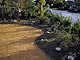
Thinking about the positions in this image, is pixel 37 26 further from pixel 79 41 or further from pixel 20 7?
pixel 79 41

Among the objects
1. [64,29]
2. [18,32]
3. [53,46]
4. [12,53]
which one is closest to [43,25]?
[18,32]

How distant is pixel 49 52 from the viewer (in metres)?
10.4

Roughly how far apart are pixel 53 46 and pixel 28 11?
1025cm

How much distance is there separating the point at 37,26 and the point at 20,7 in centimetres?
429

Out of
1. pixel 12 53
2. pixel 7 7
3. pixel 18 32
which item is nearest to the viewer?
pixel 12 53

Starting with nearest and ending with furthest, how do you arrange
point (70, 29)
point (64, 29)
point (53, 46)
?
point (53, 46) < point (70, 29) < point (64, 29)

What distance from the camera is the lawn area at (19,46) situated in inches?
384

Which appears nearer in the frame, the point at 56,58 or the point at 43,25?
the point at 56,58

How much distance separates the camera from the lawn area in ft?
32.0

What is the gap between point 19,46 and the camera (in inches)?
448

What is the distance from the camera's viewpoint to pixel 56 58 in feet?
31.2

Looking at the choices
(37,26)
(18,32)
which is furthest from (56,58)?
(37,26)

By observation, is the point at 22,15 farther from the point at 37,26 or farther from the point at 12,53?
the point at 12,53

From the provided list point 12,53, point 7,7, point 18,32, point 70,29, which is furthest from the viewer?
point 7,7
